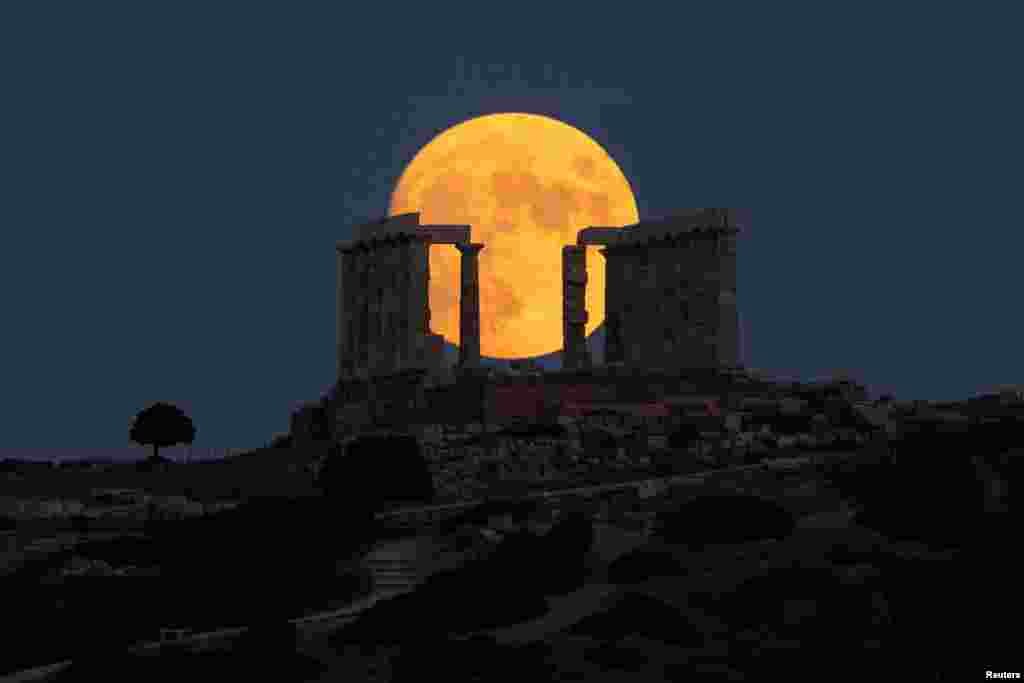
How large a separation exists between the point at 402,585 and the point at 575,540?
4.95 meters

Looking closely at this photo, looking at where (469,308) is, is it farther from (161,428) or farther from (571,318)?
(161,428)

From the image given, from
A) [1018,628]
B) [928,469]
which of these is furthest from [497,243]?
[1018,628]

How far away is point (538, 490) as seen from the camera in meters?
65.8

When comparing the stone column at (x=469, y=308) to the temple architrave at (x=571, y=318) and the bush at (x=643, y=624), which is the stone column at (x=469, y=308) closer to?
the temple architrave at (x=571, y=318)

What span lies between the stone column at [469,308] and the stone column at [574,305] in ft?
14.0

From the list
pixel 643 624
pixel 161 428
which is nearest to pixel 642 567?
pixel 643 624

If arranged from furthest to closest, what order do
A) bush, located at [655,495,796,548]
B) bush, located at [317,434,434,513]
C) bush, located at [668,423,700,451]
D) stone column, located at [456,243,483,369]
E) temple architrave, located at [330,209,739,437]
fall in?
1. stone column, located at [456,243,483,369]
2. temple architrave, located at [330,209,739,437]
3. bush, located at [668,423,700,451]
4. bush, located at [317,434,434,513]
5. bush, located at [655,495,796,548]

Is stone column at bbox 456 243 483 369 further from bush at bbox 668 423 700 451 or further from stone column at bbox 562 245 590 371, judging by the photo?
bush at bbox 668 423 700 451

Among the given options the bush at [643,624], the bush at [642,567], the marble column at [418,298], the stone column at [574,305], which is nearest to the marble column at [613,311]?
the stone column at [574,305]

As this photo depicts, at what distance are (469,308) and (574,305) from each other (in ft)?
16.1

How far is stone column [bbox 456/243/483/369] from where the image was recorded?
7894 cm

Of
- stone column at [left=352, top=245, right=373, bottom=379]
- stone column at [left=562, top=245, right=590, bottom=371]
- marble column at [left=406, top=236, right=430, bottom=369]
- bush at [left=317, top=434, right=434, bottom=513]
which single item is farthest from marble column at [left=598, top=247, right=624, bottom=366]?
bush at [left=317, top=434, right=434, bottom=513]

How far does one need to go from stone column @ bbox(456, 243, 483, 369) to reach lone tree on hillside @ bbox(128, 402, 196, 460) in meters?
15.1

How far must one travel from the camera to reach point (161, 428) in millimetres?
86688
